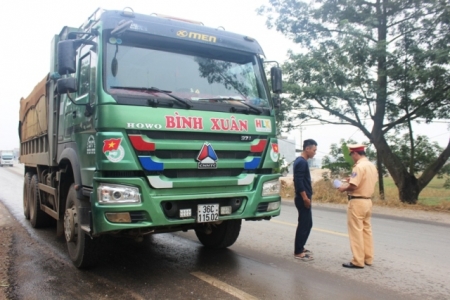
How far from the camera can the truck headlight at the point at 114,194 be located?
418cm

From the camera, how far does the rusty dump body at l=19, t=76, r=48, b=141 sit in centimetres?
701

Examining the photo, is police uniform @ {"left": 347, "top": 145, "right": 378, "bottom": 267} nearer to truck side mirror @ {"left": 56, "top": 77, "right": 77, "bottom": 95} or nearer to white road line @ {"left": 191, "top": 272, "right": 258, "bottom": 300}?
white road line @ {"left": 191, "top": 272, "right": 258, "bottom": 300}

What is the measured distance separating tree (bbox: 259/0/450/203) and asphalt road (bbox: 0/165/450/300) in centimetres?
645

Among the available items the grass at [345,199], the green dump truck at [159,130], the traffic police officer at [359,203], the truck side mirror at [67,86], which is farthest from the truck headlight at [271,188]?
the grass at [345,199]

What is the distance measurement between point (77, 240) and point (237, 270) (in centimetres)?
201

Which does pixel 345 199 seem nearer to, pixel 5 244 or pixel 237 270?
pixel 237 270

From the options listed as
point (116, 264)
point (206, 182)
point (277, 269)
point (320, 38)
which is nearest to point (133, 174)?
point (206, 182)

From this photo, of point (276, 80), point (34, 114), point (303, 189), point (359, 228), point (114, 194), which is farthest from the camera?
point (34, 114)

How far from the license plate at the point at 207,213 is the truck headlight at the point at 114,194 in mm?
790

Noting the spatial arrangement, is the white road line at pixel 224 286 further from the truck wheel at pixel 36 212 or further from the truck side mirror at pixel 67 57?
the truck wheel at pixel 36 212

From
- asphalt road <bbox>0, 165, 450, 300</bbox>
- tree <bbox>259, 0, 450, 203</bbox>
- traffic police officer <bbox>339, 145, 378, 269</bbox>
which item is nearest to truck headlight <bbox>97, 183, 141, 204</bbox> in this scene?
asphalt road <bbox>0, 165, 450, 300</bbox>

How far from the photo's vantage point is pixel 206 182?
466cm

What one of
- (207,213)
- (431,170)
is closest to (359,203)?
(207,213)

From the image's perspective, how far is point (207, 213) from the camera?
183 inches
